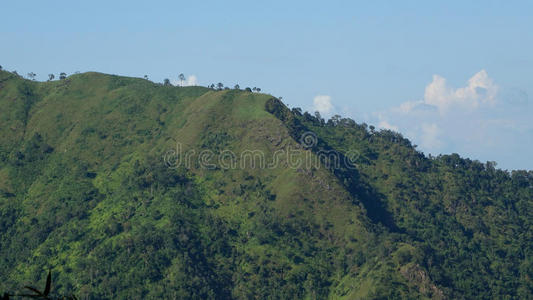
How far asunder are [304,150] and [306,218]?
2749 centimetres

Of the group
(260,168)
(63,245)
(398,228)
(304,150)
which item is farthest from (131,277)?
(398,228)

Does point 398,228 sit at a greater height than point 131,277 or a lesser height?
greater

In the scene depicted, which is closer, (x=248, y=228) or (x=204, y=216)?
(x=248, y=228)

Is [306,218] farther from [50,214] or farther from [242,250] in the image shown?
[50,214]

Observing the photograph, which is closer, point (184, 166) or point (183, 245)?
point (183, 245)

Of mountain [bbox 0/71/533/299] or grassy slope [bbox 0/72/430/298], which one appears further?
grassy slope [bbox 0/72/430/298]

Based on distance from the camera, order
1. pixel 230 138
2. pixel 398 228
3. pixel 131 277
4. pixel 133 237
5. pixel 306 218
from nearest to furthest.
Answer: pixel 131 277, pixel 133 237, pixel 306 218, pixel 398 228, pixel 230 138

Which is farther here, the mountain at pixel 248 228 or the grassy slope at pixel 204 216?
the grassy slope at pixel 204 216

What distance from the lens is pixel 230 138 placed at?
19650cm

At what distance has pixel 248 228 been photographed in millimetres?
165250

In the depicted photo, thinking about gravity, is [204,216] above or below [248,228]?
above

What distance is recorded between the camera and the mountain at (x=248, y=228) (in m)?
145

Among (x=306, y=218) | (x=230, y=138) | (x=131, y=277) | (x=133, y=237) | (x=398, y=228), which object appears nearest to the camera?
(x=131, y=277)

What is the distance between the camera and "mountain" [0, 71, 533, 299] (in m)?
145
